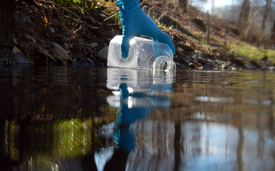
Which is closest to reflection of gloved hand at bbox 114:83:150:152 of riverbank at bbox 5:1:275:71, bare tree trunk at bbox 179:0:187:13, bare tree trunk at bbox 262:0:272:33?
riverbank at bbox 5:1:275:71

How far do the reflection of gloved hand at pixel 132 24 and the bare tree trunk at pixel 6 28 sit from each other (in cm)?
167

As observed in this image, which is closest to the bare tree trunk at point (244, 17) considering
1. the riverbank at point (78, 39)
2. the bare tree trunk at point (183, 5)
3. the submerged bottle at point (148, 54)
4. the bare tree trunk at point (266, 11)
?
the bare tree trunk at point (266, 11)

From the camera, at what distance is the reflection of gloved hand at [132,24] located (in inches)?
156

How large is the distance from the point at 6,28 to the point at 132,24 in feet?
6.45

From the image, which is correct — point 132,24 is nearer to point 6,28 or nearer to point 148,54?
point 148,54

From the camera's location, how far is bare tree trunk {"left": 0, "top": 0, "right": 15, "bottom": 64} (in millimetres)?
2927

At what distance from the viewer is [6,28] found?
9.84ft

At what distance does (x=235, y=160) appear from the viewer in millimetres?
352

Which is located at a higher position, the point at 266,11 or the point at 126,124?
the point at 266,11

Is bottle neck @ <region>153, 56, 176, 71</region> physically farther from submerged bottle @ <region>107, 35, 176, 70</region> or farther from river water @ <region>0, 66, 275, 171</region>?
river water @ <region>0, 66, 275, 171</region>

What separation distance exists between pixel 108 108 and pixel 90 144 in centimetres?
27

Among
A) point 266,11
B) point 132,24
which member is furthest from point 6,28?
point 266,11

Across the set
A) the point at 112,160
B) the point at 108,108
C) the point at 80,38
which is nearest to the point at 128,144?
the point at 112,160

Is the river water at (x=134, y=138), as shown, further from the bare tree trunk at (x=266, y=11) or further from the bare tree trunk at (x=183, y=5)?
the bare tree trunk at (x=266, y=11)
